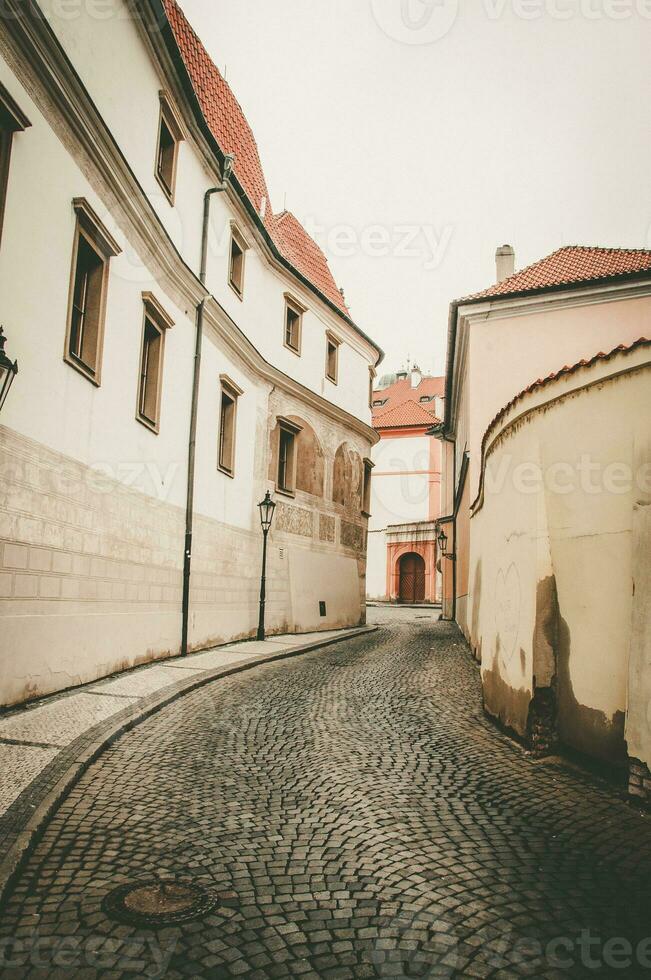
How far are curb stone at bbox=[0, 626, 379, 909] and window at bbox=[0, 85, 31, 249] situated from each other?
537 centimetres

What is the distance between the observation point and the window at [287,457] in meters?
19.8

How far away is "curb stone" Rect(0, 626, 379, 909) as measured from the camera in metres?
4.01

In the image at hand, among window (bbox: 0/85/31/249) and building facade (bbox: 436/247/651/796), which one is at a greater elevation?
window (bbox: 0/85/31/249)

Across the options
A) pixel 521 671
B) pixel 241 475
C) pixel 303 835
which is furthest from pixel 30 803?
pixel 241 475

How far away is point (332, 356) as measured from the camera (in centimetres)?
2317

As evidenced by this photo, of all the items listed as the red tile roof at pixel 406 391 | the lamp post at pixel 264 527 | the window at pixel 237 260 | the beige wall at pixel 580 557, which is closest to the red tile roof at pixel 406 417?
the red tile roof at pixel 406 391

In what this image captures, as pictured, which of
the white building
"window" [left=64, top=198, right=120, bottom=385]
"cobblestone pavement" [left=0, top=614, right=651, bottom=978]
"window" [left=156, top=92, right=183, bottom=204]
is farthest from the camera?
"window" [left=156, top=92, right=183, bottom=204]

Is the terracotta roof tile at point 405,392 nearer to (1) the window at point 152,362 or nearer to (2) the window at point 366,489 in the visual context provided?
(2) the window at point 366,489

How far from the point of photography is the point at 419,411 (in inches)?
2053

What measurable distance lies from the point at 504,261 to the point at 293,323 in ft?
28.7

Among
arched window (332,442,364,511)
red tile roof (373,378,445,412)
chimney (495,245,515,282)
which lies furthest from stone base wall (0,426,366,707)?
red tile roof (373,378,445,412)

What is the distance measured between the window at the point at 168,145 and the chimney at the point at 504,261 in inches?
566

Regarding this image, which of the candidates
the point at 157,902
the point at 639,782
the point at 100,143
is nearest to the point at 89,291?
the point at 100,143

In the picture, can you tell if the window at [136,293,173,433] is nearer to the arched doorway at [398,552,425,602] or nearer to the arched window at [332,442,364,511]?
the arched window at [332,442,364,511]
